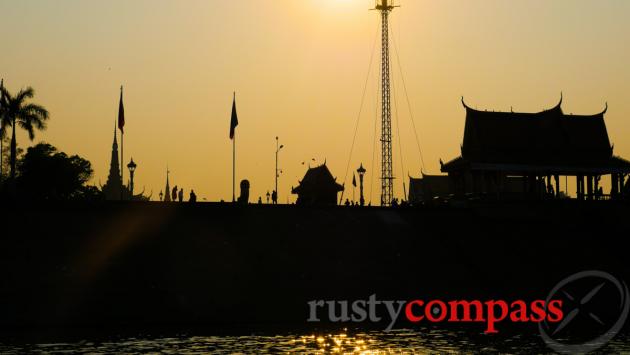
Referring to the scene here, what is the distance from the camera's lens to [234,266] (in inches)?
2854

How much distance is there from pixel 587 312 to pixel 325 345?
2122 cm

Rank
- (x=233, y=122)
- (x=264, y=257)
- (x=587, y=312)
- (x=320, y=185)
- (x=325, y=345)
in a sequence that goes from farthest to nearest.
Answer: (x=320, y=185) → (x=233, y=122) → (x=264, y=257) → (x=587, y=312) → (x=325, y=345)

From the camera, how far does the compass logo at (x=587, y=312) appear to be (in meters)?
58.9

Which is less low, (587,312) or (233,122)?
(233,122)

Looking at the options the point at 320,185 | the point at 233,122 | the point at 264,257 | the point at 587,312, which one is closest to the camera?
the point at 587,312

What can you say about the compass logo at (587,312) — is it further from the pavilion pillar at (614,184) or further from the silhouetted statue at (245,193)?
the silhouetted statue at (245,193)

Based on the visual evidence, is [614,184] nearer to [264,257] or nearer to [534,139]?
[534,139]

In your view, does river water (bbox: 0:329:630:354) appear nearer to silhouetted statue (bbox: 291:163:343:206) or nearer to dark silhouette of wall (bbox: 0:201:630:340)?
dark silhouette of wall (bbox: 0:201:630:340)

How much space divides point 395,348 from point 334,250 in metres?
23.0

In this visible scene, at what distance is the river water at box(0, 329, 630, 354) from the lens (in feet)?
177

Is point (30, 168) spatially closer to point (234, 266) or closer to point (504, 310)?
point (234, 266)

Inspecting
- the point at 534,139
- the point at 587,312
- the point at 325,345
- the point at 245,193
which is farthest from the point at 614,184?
the point at 325,345

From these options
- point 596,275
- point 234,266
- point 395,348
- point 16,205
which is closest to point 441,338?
point 395,348

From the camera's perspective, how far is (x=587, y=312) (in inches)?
2771
